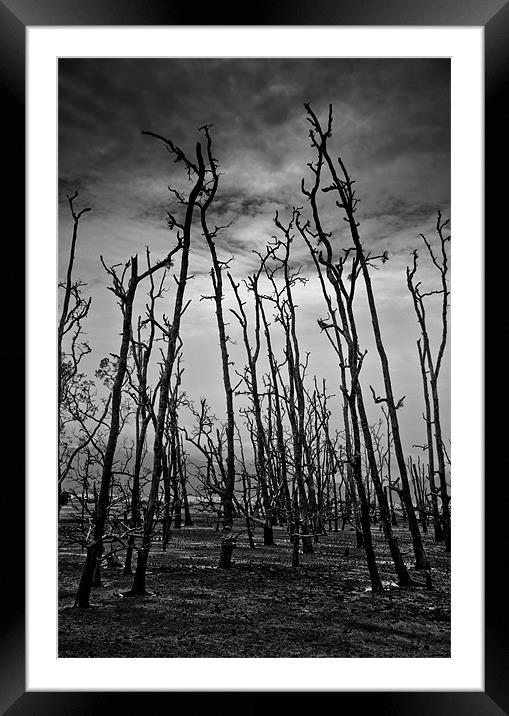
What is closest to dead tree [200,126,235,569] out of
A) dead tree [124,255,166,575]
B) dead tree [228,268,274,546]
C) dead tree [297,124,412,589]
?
dead tree [228,268,274,546]

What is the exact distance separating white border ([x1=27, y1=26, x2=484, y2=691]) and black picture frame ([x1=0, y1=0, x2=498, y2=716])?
46mm

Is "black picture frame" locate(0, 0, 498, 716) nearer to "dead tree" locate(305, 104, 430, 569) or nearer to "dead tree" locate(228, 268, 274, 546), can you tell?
"dead tree" locate(305, 104, 430, 569)

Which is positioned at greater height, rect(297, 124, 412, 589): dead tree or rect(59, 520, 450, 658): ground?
rect(297, 124, 412, 589): dead tree

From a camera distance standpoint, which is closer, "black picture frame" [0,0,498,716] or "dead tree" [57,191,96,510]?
"black picture frame" [0,0,498,716]

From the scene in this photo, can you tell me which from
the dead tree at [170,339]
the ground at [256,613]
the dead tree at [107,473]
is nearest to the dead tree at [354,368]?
the ground at [256,613]

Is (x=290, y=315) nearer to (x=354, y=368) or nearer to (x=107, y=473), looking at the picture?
(x=354, y=368)

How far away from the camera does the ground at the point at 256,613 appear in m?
2.78

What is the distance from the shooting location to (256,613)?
3242 millimetres

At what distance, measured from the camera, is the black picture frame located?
211cm
